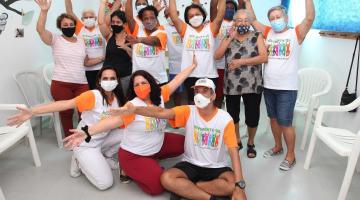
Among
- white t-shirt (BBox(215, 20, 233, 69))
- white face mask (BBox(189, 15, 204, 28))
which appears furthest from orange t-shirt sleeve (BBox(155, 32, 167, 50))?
white t-shirt (BBox(215, 20, 233, 69))

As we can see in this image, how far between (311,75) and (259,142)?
3.76ft

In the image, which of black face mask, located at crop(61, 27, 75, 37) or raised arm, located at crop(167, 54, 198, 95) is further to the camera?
black face mask, located at crop(61, 27, 75, 37)

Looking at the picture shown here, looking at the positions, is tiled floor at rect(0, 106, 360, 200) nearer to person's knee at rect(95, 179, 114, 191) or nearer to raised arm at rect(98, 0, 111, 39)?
person's knee at rect(95, 179, 114, 191)

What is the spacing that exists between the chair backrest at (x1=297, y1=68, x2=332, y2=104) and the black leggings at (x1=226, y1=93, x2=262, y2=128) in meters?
1.10

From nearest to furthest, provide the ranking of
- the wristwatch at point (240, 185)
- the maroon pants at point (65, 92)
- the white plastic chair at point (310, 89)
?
the wristwatch at point (240, 185), the maroon pants at point (65, 92), the white plastic chair at point (310, 89)

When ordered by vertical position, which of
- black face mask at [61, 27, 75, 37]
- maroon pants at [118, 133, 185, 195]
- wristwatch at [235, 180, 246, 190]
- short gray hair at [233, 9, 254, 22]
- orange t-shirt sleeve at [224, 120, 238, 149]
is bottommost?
maroon pants at [118, 133, 185, 195]

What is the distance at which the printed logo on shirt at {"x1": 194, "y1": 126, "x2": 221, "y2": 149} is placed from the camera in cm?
215

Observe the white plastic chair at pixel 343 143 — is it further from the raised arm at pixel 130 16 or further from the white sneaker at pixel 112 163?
the raised arm at pixel 130 16

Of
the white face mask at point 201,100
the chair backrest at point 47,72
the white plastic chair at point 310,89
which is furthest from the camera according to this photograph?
the chair backrest at point 47,72

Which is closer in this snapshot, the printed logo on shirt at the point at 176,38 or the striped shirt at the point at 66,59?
the striped shirt at the point at 66,59

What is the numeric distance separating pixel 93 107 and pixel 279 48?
1.61 metres

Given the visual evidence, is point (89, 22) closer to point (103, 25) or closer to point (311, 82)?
point (103, 25)

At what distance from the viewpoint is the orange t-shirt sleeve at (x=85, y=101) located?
233 cm

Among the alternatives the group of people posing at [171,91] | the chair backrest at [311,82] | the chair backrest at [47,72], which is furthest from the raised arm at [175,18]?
the chair backrest at [311,82]
